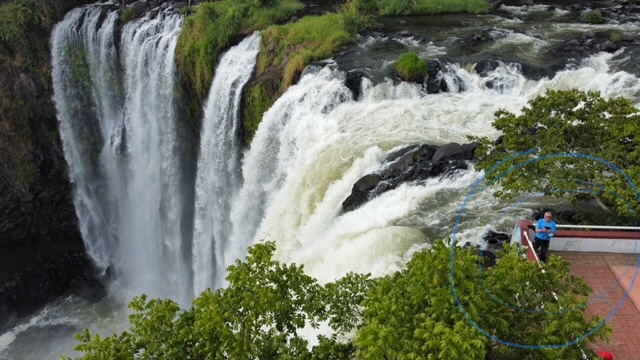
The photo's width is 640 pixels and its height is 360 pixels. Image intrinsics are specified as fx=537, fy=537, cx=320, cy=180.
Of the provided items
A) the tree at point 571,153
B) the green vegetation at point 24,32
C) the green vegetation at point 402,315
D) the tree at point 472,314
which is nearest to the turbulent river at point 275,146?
the green vegetation at point 24,32

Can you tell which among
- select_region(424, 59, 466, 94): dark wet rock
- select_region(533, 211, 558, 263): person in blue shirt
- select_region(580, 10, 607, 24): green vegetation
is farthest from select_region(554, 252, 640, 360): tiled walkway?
select_region(580, 10, 607, 24): green vegetation

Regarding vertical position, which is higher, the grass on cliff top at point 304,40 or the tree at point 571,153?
the grass on cliff top at point 304,40

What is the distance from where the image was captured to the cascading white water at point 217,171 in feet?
73.9

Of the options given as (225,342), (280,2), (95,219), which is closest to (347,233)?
(225,342)

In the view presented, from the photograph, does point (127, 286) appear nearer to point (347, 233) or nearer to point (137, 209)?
point (137, 209)

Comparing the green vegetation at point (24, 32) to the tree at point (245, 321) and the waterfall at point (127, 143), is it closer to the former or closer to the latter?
the waterfall at point (127, 143)

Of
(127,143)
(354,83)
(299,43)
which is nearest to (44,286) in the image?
(127,143)

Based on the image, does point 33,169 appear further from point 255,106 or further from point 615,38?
point 615,38

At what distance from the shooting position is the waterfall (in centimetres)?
2711

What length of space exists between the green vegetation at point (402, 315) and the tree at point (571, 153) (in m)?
4.64

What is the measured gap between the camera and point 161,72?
88.9 feet

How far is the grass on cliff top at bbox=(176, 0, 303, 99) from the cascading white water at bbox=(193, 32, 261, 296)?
154 cm

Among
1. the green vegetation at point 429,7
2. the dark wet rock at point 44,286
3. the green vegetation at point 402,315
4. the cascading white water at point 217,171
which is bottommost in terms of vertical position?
the dark wet rock at point 44,286

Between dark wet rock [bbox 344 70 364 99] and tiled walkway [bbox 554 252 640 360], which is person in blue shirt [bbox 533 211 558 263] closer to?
tiled walkway [bbox 554 252 640 360]
